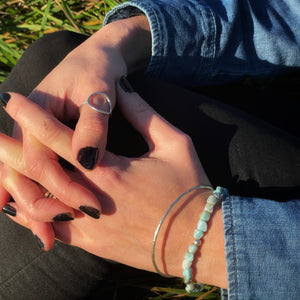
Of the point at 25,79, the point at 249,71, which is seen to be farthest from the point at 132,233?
the point at 249,71

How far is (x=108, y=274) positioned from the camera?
3.18 feet

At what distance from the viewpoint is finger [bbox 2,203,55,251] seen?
0.85 meters

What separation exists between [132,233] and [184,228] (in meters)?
0.11

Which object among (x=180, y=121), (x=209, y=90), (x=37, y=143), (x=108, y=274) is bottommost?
(x=108, y=274)

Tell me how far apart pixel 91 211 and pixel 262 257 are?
0.36m

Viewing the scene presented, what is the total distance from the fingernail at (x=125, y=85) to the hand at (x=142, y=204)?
15cm

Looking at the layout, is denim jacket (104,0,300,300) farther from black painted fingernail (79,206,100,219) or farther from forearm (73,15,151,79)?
black painted fingernail (79,206,100,219)

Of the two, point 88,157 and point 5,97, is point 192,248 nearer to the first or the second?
point 88,157

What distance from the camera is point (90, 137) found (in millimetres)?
787

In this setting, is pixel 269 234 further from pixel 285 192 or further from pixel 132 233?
pixel 132 233

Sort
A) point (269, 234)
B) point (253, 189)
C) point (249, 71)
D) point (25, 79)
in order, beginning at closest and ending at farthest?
point (269, 234), point (253, 189), point (25, 79), point (249, 71)

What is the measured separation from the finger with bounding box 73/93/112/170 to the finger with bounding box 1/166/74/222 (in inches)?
4.6

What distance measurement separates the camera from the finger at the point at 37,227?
853 millimetres

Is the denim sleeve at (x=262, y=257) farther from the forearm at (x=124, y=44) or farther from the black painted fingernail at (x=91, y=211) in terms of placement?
the forearm at (x=124, y=44)
